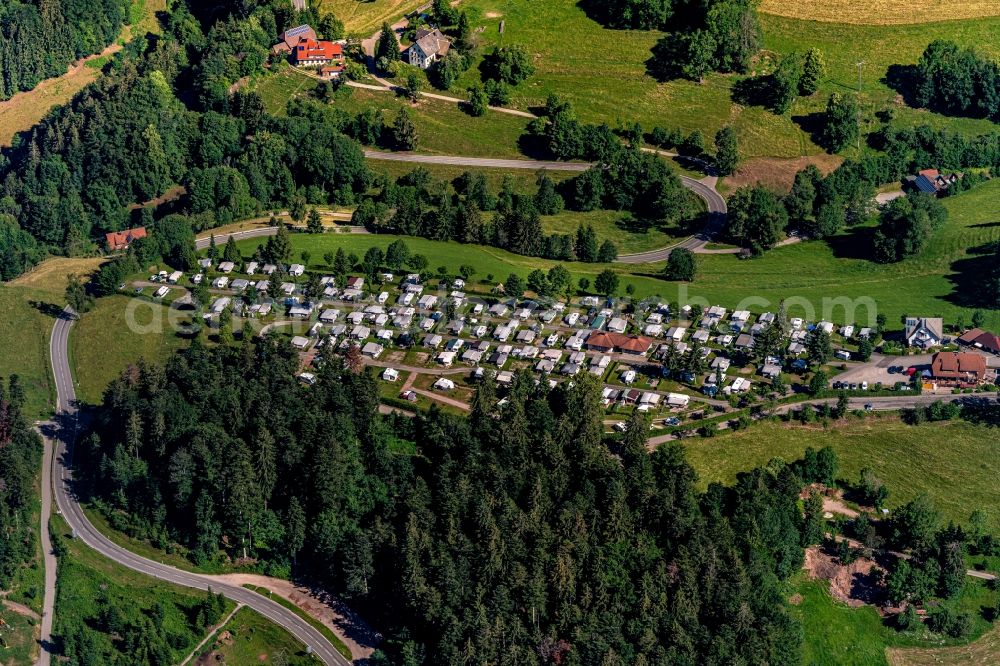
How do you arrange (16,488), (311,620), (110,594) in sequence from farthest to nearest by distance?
1. (16,488)
2. (110,594)
3. (311,620)

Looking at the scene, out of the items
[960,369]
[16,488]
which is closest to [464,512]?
[16,488]

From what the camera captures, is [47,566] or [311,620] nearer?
[311,620]

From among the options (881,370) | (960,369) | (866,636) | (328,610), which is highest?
(960,369)

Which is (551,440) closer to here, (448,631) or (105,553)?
(448,631)

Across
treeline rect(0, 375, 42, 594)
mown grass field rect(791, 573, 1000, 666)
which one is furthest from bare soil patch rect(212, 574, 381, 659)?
mown grass field rect(791, 573, 1000, 666)

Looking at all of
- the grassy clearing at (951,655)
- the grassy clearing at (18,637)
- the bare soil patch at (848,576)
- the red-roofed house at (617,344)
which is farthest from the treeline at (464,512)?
the grassy clearing at (18,637)

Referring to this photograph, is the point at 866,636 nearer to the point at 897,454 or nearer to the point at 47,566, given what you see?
the point at 897,454
